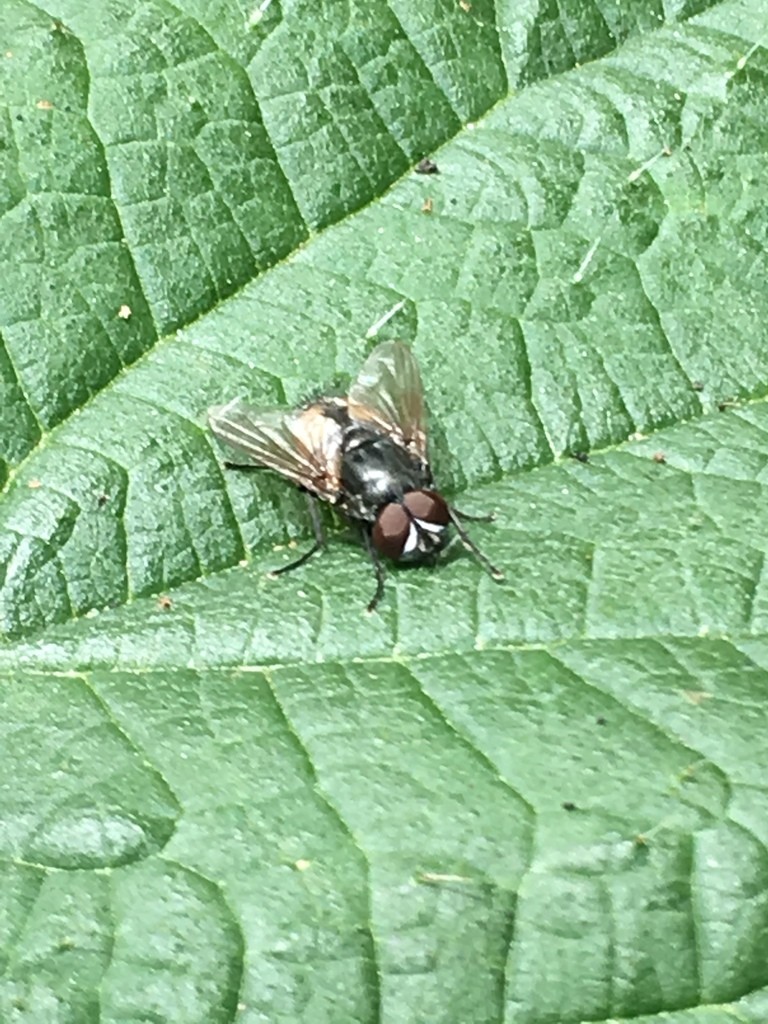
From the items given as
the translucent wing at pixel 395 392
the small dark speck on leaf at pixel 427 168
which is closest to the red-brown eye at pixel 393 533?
the translucent wing at pixel 395 392

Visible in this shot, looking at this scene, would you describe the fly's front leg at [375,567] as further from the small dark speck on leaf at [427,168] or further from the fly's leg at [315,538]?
the small dark speck on leaf at [427,168]

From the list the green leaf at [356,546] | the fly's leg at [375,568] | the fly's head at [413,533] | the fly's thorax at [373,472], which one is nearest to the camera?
the green leaf at [356,546]

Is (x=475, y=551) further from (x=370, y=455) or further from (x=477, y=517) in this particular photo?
(x=370, y=455)

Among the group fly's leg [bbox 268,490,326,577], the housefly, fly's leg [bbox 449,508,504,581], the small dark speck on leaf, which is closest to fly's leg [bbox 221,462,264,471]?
the housefly

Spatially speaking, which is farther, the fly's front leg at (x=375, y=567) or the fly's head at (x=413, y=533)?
the fly's head at (x=413, y=533)

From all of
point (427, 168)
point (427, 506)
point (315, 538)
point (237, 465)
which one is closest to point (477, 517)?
point (427, 506)

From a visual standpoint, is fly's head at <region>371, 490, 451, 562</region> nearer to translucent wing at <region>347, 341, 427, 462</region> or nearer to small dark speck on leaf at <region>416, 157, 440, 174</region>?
translucent wing at <region>347, 341, 427, 462</region>

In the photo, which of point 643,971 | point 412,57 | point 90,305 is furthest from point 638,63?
point 643,971
